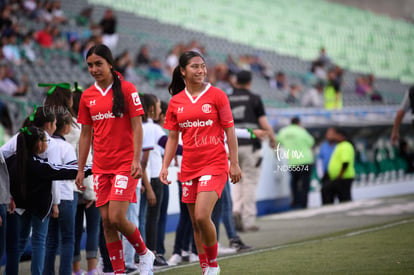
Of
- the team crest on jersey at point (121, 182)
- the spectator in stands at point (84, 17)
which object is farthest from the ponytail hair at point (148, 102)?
the spectator in stands at point (84, 17)

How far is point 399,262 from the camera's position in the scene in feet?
Result: 23.2

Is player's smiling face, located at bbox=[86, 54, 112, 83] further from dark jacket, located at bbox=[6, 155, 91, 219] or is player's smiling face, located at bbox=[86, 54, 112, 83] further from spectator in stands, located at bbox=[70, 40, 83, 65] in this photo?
spectator in stands, located at bbox=[70, 40, 83, 65]

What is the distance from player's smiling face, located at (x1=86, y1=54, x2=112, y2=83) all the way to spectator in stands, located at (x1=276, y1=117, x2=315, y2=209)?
8.59m

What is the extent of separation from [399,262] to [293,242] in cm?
271

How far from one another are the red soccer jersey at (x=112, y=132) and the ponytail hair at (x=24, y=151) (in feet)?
2.03

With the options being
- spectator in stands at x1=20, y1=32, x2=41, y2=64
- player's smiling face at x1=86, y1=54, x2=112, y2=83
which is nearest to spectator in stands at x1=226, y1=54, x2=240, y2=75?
spectator in stands at x1=20, y1=32, x2=41, y2=64

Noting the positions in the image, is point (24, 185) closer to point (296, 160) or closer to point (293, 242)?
point (293, 242)

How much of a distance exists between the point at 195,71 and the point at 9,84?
10136mm

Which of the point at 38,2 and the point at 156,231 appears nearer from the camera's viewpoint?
the point at 156,231

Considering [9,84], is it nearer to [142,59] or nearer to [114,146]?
[142,59]

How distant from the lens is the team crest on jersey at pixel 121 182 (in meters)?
6.23

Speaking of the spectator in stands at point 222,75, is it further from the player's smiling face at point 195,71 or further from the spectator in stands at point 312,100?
the player's smiling face at point 195,71

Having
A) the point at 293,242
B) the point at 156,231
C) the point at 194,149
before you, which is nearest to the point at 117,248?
the point at 194,149

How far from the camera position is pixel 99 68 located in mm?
6332
